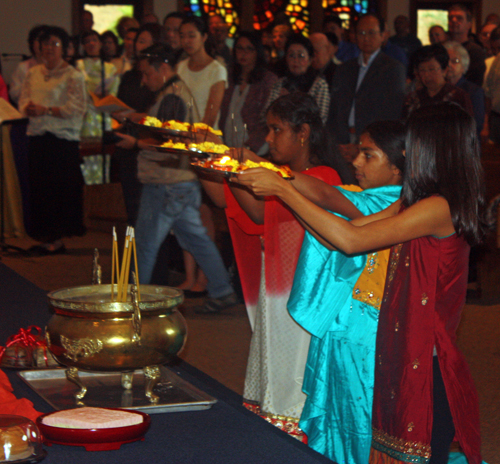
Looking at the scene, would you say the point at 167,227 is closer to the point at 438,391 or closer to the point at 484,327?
the point at 484,327

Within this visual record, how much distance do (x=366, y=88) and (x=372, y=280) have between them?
2.73 metres

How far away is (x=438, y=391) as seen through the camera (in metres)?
1.73

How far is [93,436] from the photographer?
1104 mm

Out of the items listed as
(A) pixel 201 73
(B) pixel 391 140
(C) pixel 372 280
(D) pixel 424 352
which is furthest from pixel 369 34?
(D) pixel 424 352

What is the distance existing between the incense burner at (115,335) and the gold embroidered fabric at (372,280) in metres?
0.73

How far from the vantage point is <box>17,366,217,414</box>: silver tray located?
1.29m

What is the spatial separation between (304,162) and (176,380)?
1133 millimetres

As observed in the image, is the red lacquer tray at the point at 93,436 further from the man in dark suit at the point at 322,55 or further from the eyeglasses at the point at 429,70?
the man in dark suit at the point at 322,55

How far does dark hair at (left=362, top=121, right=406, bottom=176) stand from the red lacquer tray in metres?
1.14

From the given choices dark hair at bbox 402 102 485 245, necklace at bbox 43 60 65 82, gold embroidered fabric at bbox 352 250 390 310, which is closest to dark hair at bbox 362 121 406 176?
gold embroidered fabric at bbox 352 250 390 310

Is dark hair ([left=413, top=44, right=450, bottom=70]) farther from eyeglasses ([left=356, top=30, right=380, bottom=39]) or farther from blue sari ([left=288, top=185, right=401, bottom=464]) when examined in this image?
blue sari ([left=288, top=185, right=401, bottom=464])

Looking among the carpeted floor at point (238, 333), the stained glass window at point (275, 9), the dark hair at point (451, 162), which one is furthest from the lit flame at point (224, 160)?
the stained glass window at point (275, 9)

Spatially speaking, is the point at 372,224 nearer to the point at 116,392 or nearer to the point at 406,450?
the point at 406,450

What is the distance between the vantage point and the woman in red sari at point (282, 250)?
2363 millimetres
